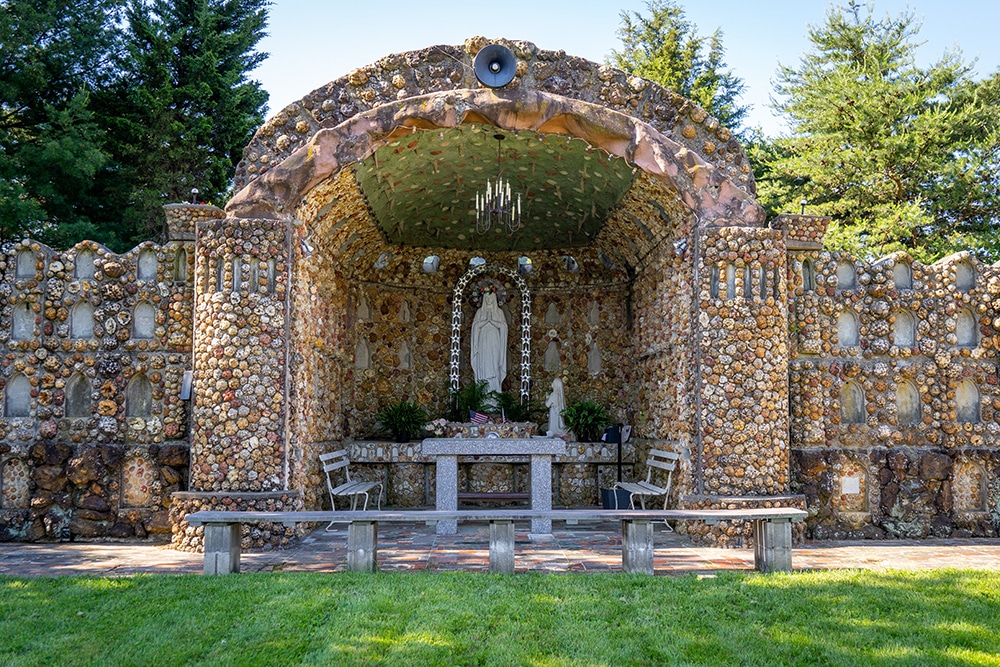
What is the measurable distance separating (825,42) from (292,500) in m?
17.2

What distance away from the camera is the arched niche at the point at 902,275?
11.2m

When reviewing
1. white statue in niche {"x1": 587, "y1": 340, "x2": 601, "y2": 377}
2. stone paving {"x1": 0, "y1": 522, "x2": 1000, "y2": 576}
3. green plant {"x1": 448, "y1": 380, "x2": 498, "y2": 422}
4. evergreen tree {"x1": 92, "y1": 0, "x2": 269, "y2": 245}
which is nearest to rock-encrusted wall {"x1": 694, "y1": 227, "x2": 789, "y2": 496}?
stone paving {"x1": 0, "y1": 522, "x2": 1000, "y2": 576}

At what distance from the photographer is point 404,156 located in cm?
1117

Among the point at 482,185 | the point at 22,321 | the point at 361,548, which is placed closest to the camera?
the point at 361,548

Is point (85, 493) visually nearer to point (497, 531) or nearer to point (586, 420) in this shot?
point (497, 531)

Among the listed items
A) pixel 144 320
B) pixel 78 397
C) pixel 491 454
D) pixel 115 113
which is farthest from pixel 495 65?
pixel 115 113

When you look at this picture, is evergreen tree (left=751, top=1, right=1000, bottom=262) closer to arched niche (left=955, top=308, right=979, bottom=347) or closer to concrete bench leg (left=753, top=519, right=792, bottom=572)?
arched niche (left=955, top=308, right=979, bottom=347)

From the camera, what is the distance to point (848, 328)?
11.1m

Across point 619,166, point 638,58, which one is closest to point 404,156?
point 619,166

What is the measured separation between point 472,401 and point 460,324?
5.42 feet

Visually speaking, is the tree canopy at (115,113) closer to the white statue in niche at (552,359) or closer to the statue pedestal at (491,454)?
the white statue in niche at (552,359)

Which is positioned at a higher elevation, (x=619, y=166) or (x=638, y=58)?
(x=638, y=58)

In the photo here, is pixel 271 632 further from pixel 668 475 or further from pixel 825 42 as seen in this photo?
pixel 825 42

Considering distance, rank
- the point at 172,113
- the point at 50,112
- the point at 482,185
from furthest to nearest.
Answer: the point at 172,113, the point at 50,112, the point at 482,185
